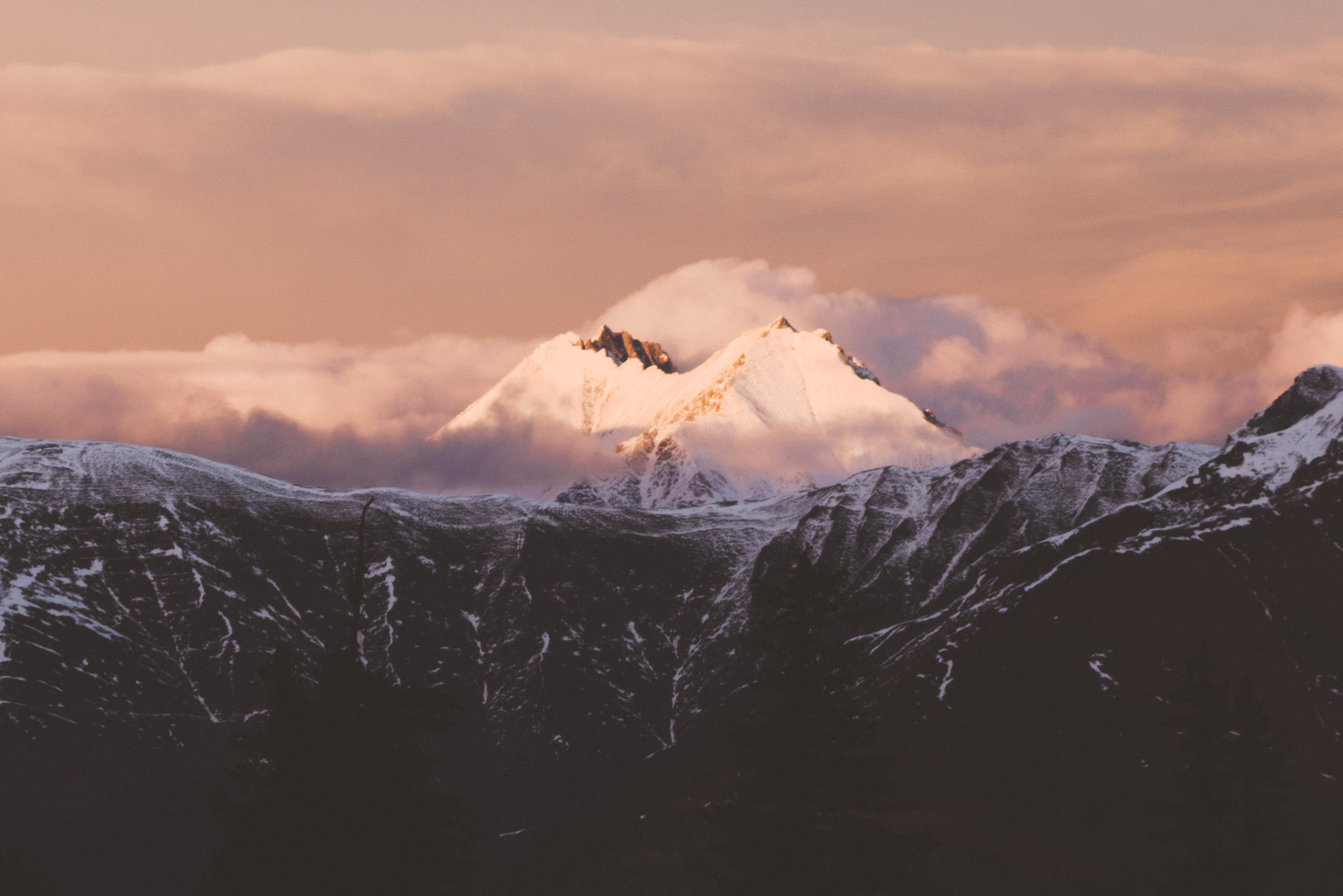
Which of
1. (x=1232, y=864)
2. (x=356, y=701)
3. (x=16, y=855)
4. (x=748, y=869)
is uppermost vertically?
(x=356, y=701)

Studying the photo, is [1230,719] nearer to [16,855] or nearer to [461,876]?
[461,876]

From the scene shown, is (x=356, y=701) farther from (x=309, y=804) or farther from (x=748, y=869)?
(x=748, y=869)

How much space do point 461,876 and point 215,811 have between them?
9791 millimetres

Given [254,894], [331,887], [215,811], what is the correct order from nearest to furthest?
[331,887] → [254,894] → [215,811]

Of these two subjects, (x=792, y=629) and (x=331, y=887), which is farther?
(x=792, y=629)

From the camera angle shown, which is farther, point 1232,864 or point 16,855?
point 1232,864

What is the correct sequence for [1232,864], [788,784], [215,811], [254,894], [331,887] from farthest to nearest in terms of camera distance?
[1232,864] → [215,811] → [788,784] → [254,894] → [331,887]

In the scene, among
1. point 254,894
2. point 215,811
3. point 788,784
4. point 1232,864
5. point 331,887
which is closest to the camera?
point 331,887

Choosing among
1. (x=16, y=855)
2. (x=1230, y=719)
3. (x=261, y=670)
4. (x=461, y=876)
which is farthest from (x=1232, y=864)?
(x=16, y=855)

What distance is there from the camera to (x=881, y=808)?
194 ft

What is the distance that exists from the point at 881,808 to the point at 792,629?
7.02 m

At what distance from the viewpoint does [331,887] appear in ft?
171

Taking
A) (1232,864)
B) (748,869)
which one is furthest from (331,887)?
(1232,864)

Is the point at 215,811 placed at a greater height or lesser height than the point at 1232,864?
greater
